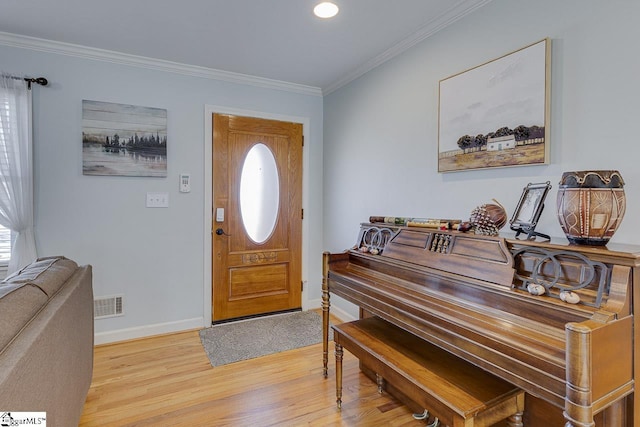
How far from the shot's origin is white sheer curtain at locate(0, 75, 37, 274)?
8.21 ft

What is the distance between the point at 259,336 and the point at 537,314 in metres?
2.39

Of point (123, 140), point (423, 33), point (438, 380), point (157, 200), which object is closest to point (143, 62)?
point (123, 140)

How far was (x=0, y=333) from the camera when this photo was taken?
3.20 ft

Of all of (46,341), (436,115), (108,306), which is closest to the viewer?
(46,341)

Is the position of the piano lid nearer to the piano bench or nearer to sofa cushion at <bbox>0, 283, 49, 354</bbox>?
the piano bench

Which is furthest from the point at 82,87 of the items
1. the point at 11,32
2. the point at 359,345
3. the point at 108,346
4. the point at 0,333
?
the point at 359,345

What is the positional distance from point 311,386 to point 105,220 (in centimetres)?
222

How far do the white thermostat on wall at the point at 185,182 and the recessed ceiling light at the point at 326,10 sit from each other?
6.08 ft

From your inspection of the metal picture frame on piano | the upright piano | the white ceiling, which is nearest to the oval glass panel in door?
the white ceiling

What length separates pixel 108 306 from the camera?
291 cm

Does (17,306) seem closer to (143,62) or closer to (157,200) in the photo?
(157,200)

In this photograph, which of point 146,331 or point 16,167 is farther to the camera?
point 146,331

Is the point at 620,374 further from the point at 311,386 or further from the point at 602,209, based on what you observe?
the point at 311,386

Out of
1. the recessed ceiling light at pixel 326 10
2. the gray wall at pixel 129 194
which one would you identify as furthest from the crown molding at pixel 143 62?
the recessed ceiling light at pixel 326 10
